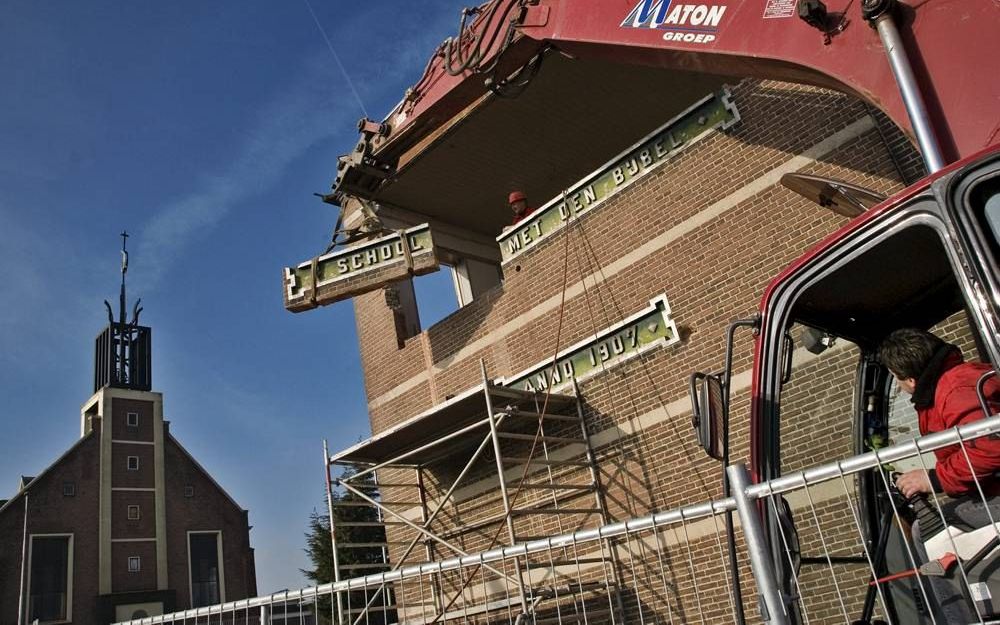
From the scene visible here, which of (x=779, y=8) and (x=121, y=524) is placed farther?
(x=121, y=524)

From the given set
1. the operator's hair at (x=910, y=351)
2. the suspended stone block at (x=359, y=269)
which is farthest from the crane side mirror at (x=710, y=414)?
the suspended stone block at (x=359, y=269)

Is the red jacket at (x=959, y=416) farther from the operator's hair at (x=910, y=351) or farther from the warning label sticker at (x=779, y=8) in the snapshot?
the warning label sticker at (x=779, y=8)

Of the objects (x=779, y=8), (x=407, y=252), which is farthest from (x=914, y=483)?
(x=407, y=252)

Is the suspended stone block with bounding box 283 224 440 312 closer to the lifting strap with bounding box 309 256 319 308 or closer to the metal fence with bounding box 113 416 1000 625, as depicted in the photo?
the lifting strap with bounding box 309 256 319 308

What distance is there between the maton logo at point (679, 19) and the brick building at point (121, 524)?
34.7 metres

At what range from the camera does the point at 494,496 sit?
41.0ft

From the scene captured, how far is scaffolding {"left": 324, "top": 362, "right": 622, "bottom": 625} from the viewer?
10789 mm

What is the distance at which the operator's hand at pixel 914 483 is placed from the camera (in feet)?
11.7

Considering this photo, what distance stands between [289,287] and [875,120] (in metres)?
9.10

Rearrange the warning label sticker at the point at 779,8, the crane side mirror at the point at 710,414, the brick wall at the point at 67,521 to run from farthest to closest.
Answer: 1. the brick wall at the point at 67,521
2. the warning label sticker at the point at 779,8
3. the crane side mirror at the point at 710,414

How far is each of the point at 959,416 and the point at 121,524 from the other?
134 ft

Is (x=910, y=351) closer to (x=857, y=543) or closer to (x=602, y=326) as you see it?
(x=857, y=543)

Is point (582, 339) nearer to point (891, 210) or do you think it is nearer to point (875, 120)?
point (875, 120)

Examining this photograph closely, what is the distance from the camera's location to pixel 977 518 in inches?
132
